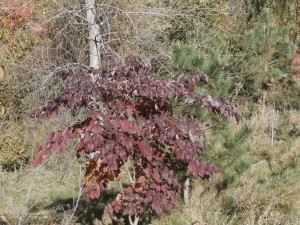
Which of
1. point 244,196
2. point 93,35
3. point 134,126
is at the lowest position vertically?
point 244,196

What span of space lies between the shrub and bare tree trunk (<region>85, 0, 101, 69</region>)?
3154 millimetres

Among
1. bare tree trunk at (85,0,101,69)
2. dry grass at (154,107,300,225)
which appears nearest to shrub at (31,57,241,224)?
dry grass at (154,107,300,225)

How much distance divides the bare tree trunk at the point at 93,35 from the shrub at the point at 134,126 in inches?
124

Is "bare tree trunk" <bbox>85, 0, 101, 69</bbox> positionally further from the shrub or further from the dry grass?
the shrub

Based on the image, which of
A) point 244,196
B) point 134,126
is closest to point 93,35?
point 244,196

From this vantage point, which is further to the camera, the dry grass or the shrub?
the dry grass

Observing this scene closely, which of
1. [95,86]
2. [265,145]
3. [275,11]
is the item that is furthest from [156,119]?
[275,11]

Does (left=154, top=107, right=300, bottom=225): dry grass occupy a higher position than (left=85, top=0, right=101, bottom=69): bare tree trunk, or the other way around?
(left=85, top=0, right=101, bottom=69): bare tree trunk

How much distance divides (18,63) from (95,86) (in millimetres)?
5714

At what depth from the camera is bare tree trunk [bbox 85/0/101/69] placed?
22.0 feet

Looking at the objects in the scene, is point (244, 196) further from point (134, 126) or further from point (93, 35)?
point (93, 35)

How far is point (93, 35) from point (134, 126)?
402 centimetres

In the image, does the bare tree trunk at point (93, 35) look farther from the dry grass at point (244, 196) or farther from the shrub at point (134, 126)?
the shrub at point (134, 126)

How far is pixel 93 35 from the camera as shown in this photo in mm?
6926
